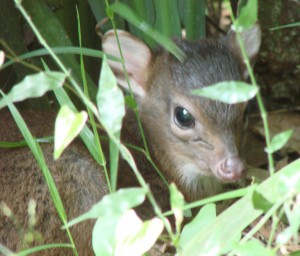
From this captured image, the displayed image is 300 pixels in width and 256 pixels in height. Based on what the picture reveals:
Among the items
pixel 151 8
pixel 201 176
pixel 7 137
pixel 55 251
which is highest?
pixel 151 8

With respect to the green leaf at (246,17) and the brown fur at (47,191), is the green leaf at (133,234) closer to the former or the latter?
the green leaf at (246,17)

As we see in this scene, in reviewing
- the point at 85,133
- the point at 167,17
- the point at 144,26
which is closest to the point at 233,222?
the point at 85,133

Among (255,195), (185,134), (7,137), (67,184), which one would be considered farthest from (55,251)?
(255,195)

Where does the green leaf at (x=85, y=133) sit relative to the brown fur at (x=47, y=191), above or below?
above

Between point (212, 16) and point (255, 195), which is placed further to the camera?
point (212, 16)

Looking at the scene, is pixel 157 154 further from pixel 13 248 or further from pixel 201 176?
pixel 13 248

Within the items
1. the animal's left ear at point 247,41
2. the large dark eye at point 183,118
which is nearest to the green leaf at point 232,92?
the large dark eye at point 183,118

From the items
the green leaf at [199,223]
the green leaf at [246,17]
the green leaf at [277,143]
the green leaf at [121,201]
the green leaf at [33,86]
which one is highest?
the green leaf at [246,17]
